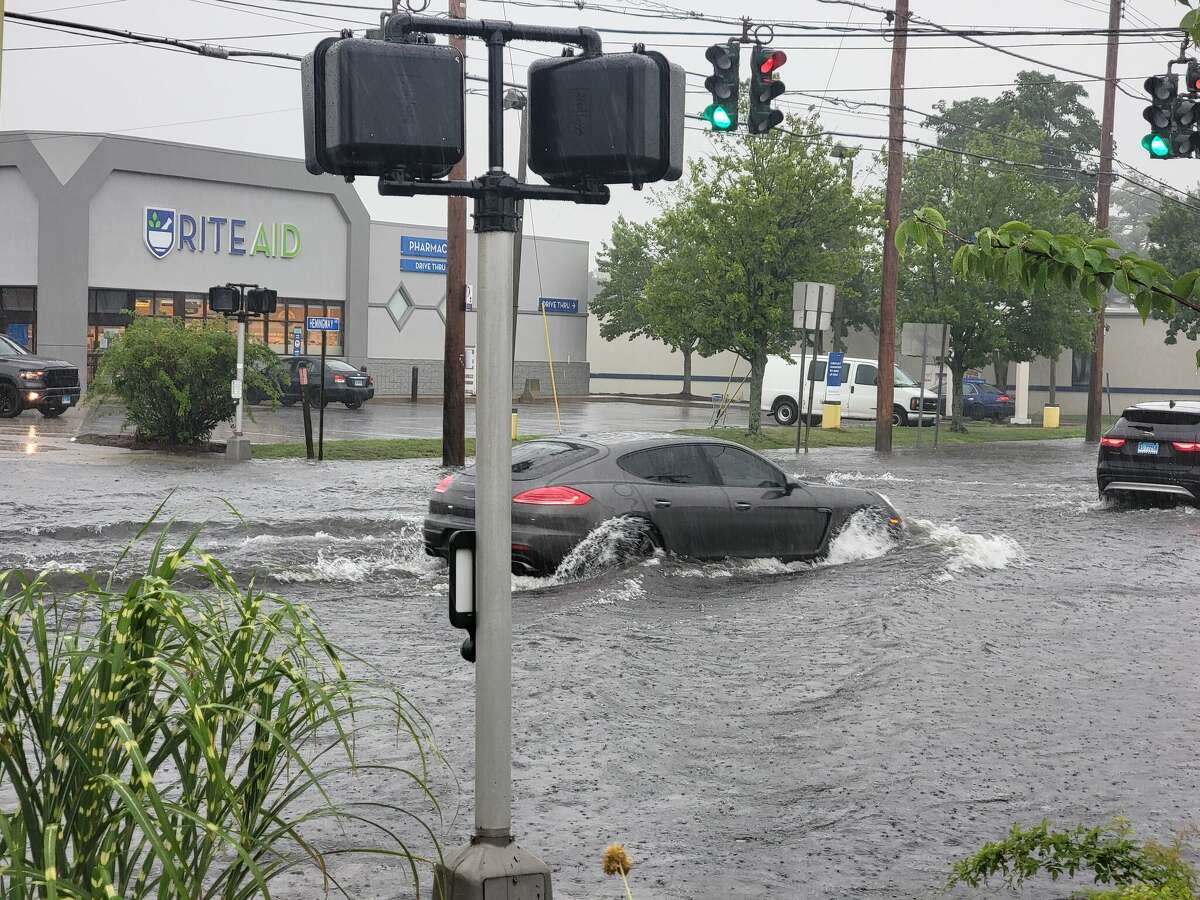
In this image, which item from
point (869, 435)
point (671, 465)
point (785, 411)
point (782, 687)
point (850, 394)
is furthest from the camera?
point (850, 394)

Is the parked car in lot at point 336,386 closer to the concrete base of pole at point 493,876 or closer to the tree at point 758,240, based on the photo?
the tree at point 758,240

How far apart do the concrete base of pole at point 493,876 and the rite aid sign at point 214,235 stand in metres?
47.2

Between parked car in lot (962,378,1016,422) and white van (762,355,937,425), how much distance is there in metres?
8.94

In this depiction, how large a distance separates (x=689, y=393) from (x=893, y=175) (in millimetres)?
36184

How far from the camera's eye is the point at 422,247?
58.2 meters

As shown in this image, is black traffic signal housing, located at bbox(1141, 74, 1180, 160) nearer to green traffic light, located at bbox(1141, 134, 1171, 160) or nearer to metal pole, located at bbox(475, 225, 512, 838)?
green traffic light, located at bbox(1141, 134, 1171, 160)

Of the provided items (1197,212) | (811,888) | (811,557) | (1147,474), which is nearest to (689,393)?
(1197,212)

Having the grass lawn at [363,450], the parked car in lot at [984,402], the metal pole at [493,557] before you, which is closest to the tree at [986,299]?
the parked car in lot at [984,402]

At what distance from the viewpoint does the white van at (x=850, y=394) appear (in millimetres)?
46938

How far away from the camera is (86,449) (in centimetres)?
2645

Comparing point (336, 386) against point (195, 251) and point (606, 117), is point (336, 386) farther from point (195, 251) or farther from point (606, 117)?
point (606, 117)

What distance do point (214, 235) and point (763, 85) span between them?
33.7 meters

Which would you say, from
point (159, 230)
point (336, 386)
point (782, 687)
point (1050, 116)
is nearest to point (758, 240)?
point (336, 386)

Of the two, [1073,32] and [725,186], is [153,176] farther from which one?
[1073,32]
